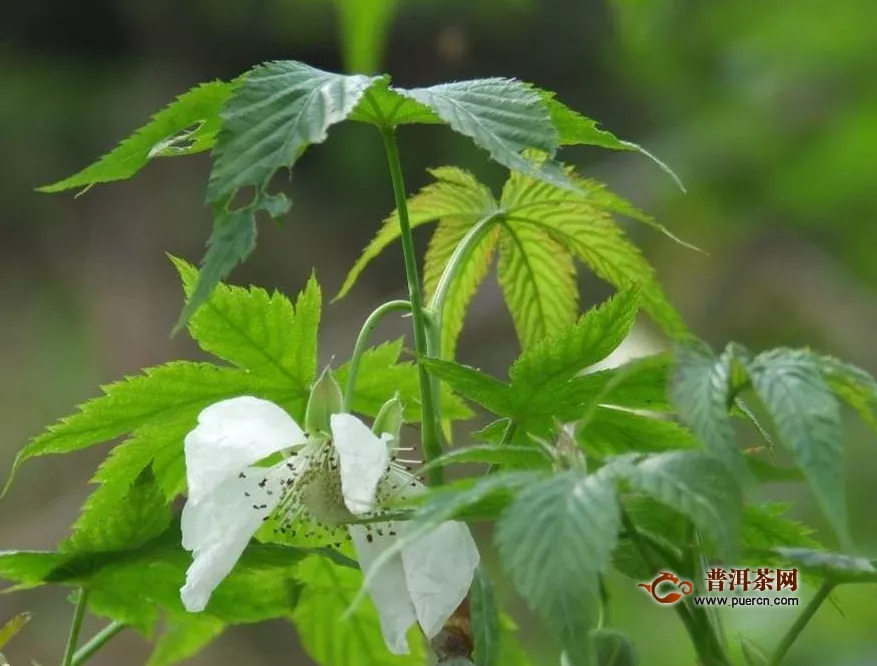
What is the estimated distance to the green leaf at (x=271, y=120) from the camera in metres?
0.31

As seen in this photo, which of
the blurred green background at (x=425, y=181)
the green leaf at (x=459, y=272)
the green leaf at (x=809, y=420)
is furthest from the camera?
the blurred green background at (x=425, y=181)

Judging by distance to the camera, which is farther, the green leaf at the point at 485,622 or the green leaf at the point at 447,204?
the green leaf at the point at 447,204

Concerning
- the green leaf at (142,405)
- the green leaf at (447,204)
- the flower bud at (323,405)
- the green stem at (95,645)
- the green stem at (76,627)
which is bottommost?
the green stem at (95,645)

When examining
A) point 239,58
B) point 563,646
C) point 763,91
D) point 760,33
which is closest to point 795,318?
point 763,91

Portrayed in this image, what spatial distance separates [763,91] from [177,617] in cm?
151

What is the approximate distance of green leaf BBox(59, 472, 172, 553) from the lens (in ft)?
1.27

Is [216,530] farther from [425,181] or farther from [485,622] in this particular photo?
[425,181]

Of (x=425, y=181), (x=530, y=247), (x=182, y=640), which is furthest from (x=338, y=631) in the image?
(x=425, y=181)

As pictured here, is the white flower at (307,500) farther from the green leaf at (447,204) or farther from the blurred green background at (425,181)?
the blurred green background at (425,181)

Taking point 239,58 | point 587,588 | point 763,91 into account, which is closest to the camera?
point 587,588

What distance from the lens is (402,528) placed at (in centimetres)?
35

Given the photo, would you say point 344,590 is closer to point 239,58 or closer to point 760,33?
point 760,33

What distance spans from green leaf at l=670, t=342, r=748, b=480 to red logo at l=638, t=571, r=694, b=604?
2.2 inches

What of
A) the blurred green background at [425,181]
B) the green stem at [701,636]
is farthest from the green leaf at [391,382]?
the blurred green background at [425,181]
